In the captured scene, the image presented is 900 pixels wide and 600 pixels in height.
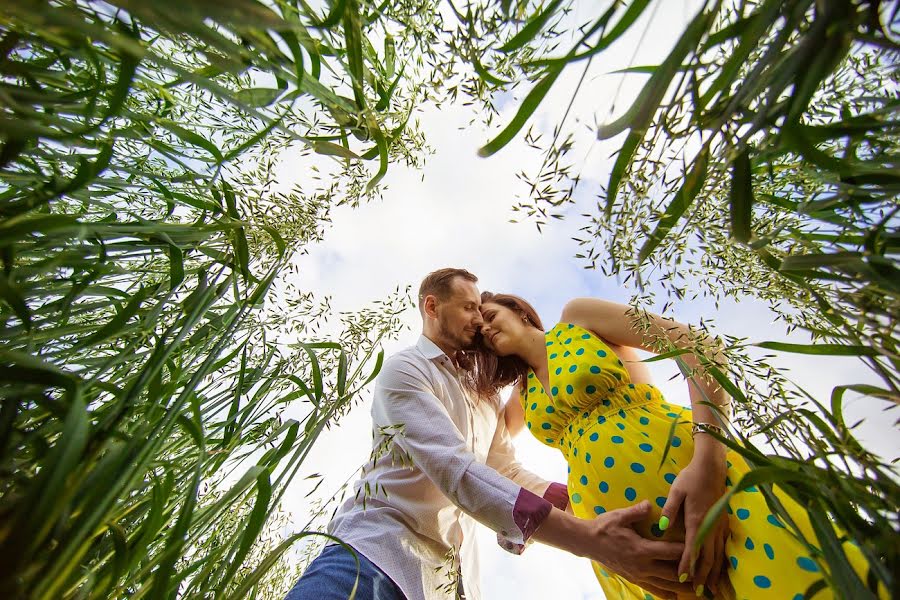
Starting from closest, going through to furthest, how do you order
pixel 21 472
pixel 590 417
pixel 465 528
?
pixel 21 472 → pixel 590 417 → pixel 465 528

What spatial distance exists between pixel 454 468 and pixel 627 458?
417 mm

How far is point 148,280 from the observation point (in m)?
0.76

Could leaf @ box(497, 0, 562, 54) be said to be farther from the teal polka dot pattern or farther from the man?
the teal polka dot pattern

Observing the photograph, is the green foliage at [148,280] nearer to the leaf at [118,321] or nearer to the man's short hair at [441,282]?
the leaf at [118,321]

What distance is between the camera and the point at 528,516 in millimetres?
1016

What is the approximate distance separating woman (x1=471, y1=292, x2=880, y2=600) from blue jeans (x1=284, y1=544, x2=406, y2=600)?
1.80 feet

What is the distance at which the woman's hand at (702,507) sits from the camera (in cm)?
81

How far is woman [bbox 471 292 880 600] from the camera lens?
28.6 inches

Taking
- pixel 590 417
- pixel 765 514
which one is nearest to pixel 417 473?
pixel 590 417

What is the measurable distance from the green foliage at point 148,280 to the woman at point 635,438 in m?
0.47

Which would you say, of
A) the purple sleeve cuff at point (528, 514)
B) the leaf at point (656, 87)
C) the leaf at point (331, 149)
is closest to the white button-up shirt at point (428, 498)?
the purple sleeve cuff at point (528, 514)

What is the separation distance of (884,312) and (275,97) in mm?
580

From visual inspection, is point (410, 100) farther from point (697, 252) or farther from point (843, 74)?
point (843, 74)

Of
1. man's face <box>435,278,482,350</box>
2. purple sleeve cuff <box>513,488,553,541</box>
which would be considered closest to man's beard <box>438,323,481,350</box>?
man's face <box>435,278,482,350</box>
